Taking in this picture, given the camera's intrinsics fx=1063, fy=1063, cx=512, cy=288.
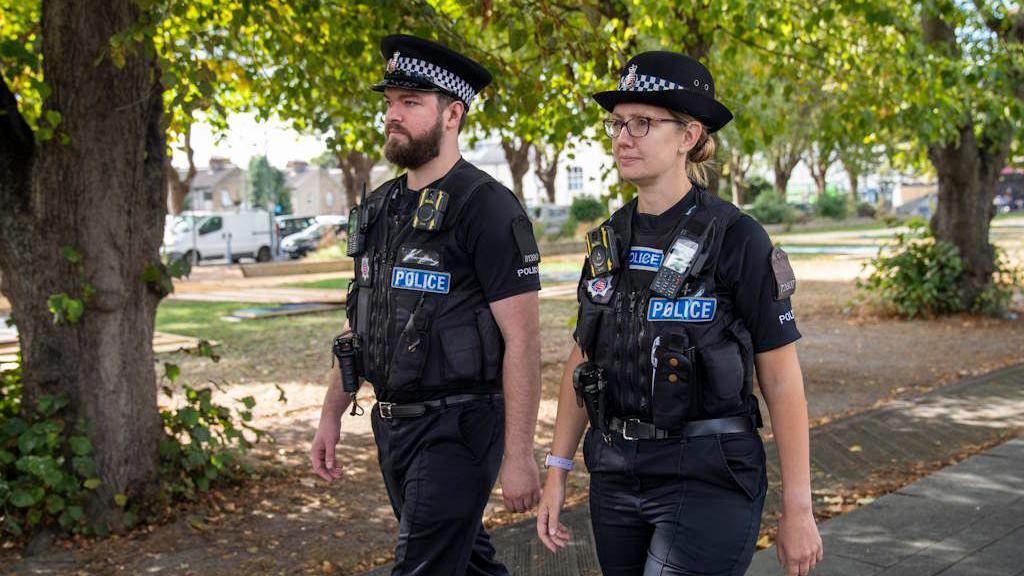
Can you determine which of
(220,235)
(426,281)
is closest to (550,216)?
(220,235)

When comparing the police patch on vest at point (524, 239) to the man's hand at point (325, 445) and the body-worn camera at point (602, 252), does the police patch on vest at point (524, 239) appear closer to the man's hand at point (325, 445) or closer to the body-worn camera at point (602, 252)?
the body-worn camera at point (602, 252)

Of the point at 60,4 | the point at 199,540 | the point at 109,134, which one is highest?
the point at 60,4

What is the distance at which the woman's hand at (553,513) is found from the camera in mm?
2840

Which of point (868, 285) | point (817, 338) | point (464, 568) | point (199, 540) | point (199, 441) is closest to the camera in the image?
point (464, 568)

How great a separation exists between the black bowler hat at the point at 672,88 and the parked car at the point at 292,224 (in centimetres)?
3531

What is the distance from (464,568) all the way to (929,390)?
7.67 meters

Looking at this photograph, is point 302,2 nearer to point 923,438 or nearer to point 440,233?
point 440,233

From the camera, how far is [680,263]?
8.66ft

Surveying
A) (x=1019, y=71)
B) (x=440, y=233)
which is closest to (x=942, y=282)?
(x=1019, y=71)

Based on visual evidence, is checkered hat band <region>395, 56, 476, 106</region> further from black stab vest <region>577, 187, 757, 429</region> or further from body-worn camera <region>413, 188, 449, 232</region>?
black stab vest <region>577, 187, 757, 429</region>

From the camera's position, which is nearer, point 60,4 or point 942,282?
point 60,4

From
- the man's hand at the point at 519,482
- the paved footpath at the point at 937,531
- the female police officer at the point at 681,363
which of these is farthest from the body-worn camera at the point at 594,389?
the paved footpath at the point at 937,531

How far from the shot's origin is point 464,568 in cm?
317

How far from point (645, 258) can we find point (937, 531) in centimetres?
345
